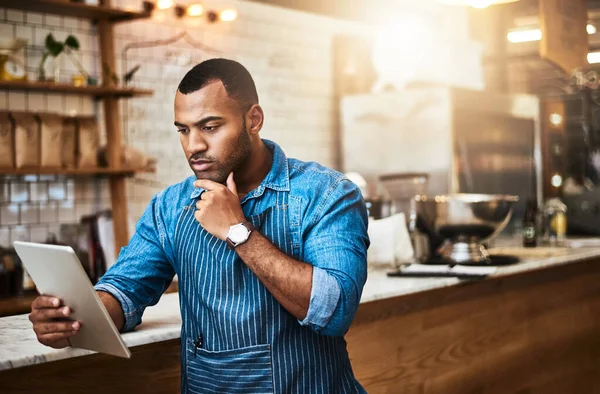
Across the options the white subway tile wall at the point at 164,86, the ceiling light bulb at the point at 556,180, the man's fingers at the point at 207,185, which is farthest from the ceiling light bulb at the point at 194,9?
the man's fingers at the point at 207,185

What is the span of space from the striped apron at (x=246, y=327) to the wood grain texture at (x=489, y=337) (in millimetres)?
904

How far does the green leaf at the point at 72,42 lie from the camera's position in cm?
409

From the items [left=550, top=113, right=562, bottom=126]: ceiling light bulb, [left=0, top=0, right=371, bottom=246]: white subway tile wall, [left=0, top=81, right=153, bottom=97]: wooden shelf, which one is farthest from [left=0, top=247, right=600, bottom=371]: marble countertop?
[left=550, top=113, right=562, bottom=126]: ceiling light bulb

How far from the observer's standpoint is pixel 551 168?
6.21m

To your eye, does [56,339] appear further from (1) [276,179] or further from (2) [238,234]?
(1) [276,179]

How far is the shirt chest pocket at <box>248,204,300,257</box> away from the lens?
176cm

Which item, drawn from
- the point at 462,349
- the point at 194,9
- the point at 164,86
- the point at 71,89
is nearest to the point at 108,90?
the point at 71,89

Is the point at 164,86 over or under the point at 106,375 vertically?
Result: over

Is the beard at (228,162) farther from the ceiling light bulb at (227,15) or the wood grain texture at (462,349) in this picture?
the ceiling light bulb at (227,15)

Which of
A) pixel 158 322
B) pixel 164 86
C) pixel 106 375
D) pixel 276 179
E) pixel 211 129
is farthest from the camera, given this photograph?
pixel 164 86

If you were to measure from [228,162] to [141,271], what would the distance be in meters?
0.37

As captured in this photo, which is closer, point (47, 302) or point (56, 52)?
point (47, 302)

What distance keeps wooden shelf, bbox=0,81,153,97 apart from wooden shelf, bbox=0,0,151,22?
1.31 feet

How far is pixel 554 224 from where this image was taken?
474 cm
